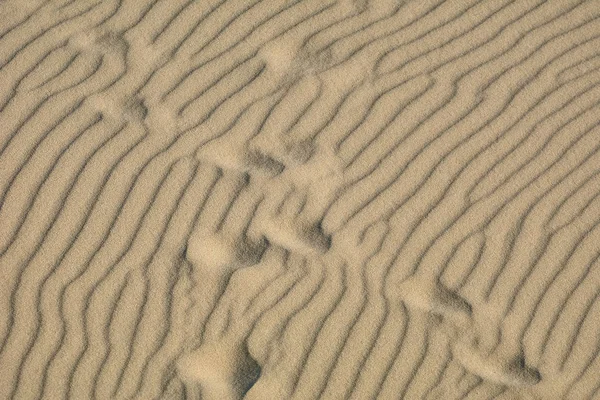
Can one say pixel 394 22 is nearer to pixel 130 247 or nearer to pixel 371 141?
pixel 371 141

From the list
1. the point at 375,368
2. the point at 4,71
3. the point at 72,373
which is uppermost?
the point at 4,71

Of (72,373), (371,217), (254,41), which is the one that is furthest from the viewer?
(254,41)

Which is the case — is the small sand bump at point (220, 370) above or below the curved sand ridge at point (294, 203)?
below

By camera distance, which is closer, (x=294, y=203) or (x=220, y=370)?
(x=220, y=370)

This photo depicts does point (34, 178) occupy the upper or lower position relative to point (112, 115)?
lower

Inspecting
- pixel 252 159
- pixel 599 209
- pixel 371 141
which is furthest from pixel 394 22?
pixel 599 209

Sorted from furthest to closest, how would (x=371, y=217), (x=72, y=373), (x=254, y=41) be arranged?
(x=254, y=41) → (x=371, y=217) → (x=72, y=373)

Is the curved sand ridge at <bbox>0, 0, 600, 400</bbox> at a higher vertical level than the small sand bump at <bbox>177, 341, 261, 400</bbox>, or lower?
higher

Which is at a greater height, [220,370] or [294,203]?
[294,203]
